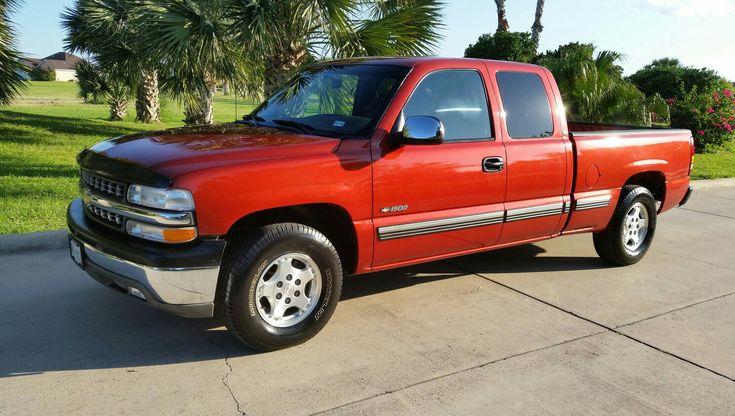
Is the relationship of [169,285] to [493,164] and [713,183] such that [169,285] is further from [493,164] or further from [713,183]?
[713,183]

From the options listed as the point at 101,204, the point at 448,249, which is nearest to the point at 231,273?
the point at 101,204

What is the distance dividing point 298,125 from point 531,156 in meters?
1.89

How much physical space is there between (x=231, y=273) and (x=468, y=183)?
6.29ft

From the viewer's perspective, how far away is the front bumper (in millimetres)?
3516

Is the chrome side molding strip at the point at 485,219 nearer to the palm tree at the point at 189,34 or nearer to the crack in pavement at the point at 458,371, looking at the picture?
the crack in pavement at the point at 458,371

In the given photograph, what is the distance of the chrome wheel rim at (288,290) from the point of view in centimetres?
390

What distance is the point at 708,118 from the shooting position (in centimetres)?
1716

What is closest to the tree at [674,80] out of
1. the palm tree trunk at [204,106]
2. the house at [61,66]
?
the palm tree trunk at [204,106]

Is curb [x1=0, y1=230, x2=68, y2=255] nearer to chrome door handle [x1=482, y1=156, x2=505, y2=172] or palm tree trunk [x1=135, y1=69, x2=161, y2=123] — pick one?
chrome door handle [x1=482, y1=156, x2=505, y2=172]

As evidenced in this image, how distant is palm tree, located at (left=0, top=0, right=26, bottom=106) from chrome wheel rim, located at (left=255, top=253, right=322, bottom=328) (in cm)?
946

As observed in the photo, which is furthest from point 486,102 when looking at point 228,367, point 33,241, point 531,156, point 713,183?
point 713,183

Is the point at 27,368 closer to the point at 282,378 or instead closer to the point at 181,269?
the point at 181,269

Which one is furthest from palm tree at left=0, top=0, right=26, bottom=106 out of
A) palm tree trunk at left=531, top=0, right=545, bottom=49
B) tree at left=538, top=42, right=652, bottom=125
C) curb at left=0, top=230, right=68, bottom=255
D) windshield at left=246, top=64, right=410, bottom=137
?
palm tree trunk at left=531, top=0, right=545, bottom=49

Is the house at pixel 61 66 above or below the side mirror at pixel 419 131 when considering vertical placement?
above
